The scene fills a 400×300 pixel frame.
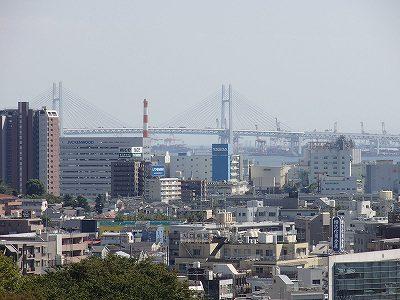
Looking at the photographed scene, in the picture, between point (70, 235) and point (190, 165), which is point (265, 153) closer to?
point (190, 165)

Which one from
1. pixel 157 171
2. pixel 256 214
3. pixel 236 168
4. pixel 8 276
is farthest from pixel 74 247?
pixel 236 168

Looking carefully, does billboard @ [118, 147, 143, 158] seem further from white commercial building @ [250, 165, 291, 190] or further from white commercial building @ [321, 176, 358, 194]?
white commercial building @ [321, 176, 358, 194]

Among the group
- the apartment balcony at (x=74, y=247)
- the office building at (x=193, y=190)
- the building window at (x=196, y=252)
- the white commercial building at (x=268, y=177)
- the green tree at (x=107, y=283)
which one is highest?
the white commercial building at (x=268, y=177)

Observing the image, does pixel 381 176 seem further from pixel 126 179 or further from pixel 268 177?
pixel 126 179

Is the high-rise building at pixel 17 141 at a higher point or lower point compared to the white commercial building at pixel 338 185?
higher

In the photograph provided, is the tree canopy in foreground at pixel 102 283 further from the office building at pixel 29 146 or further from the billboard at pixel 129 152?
the billboard at pixel 129 152

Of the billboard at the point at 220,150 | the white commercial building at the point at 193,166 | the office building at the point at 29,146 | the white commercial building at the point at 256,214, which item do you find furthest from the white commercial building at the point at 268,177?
the white commercial building at the point at 256,214
